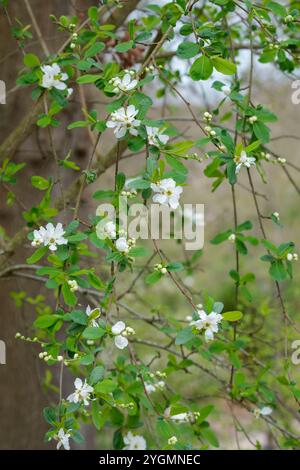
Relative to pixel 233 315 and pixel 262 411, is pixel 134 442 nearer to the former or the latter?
pixel 262 411

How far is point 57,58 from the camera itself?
132cm

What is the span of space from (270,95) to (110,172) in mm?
1605

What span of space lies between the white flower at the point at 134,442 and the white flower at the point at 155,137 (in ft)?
2.48

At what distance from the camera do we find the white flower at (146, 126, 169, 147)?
1200mm

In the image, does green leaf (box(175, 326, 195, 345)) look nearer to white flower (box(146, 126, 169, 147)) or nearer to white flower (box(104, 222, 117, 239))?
white flower (box(104, 222, 117, 239))

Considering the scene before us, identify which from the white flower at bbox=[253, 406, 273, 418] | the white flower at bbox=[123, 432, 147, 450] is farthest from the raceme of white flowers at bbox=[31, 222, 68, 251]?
the white flower at bbox=[253, 406, 273, 418]

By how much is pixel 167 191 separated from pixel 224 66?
256mm

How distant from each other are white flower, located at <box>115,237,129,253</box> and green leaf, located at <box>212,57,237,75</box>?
0.36 m

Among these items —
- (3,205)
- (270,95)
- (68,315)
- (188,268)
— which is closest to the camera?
(68,315)

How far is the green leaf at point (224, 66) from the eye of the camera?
3.60 feet

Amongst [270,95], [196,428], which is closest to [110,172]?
[270,95]

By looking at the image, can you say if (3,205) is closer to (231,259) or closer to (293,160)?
(231,259)

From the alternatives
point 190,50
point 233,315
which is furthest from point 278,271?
point 190,50

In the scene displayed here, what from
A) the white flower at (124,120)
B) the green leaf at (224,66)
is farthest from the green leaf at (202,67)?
the white flower at (124,120)
